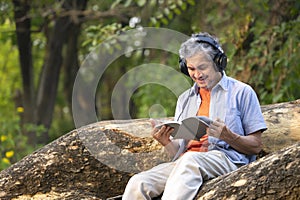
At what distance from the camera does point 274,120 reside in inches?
190

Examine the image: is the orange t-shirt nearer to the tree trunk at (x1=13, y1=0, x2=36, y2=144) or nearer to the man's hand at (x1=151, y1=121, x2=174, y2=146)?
the man's hand at (x1=151, y1=121, x2=174, y2=146)

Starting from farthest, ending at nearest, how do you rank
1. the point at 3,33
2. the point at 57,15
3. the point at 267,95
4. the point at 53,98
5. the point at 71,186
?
the point at 3,33
the point at 53,98
the point at 57,15
the point at 267,95
the point at 71,186

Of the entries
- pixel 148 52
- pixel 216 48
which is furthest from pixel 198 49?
pixel 148 52

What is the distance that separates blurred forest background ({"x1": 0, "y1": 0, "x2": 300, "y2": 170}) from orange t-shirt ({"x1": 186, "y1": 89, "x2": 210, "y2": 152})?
276 centimetres

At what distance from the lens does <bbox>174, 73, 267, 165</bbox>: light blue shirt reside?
4.25m

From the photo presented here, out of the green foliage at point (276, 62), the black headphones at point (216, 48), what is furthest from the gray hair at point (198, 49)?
the green foliage at point (276, 62)

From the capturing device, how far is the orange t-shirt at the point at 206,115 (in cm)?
435

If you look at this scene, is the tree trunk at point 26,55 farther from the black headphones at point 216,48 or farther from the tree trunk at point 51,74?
the black headphones at point 216,48

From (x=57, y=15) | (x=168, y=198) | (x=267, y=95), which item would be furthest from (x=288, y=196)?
(x=57, y=15)

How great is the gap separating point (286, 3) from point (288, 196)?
4.94 m

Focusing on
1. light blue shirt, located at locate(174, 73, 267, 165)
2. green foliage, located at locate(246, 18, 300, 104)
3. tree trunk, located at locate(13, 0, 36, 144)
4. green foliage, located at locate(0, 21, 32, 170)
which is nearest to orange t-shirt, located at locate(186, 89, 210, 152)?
light blue shirt, located at locate(174, 73, 267, 165)

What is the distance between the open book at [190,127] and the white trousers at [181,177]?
135 mm

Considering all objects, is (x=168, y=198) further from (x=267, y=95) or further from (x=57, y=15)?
(x=57, y=15)

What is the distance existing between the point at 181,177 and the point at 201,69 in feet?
2.33
